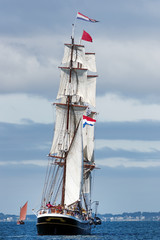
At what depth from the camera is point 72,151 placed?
96.8 m

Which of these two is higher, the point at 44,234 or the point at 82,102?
the point at 82,102

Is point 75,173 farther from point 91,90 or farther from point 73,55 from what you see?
point 91,90

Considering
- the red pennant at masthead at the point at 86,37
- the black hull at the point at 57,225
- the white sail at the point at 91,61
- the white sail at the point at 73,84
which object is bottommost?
the black hull at the point at 57,225

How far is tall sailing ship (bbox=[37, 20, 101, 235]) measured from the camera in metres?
88.8

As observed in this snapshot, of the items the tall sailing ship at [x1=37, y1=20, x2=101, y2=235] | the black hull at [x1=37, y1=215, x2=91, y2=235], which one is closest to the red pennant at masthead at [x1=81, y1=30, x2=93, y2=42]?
the tall sailing ship at [x1=37, y1=20, x2=101, y2=235]

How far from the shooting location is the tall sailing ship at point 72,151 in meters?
88.8

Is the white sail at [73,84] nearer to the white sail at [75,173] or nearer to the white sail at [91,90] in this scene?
the white sail at [75,173]

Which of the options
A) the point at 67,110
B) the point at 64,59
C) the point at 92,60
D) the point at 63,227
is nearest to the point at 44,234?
the point at 63,227

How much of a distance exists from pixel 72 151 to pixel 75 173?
142 inches

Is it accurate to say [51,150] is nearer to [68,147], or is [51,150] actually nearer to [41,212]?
[68,147]

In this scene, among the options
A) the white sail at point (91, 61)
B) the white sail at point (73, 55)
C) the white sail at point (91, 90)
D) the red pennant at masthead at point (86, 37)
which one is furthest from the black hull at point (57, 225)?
the white sail at point (91, 61)

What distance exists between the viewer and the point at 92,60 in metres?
133

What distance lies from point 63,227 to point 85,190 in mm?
36802

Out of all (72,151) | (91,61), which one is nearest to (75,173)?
(72,151)
